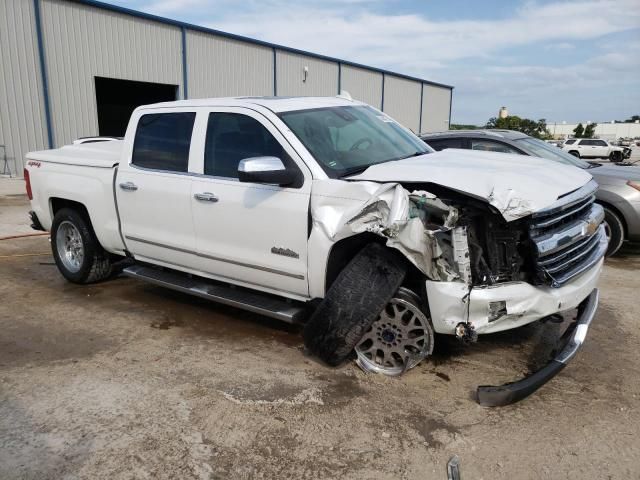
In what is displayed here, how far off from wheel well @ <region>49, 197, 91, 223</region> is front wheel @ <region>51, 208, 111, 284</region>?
5 cm

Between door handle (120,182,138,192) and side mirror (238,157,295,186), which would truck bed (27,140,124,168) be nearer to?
door handle (120,182,138,192)

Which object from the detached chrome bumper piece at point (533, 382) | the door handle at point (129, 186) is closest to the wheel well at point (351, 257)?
the detached chrome bumper piece at point (533, 382)

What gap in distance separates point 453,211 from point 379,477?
5.40ft

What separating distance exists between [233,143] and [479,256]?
2.24 metres

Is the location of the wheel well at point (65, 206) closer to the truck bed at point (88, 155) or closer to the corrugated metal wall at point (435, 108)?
the truck bed at point (88, 155)

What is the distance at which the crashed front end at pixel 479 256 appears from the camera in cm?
334

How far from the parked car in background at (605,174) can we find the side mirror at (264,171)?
15.1 ft

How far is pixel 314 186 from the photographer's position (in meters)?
3.83

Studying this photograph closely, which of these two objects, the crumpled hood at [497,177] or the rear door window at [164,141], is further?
the rear door window at [164,141]

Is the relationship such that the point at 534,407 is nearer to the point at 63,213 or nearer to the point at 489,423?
the point at 489,423

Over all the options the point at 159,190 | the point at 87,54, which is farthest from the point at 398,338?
the point at 87,54

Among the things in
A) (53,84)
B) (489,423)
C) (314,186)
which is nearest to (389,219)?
(314,186)

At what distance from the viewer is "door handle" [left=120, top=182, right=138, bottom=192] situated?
5043 millimetres

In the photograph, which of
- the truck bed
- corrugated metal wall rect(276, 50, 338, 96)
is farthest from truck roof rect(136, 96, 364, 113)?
corrugated metal wall rect(276, 50, 338, 96)
